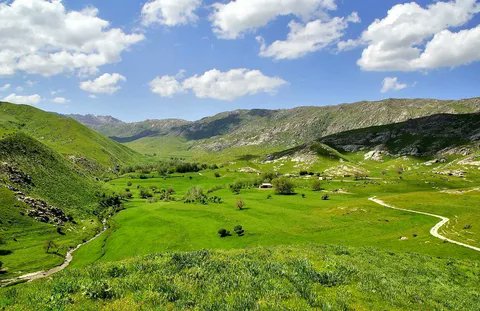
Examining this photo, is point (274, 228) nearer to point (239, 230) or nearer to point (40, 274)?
point (239, 230)

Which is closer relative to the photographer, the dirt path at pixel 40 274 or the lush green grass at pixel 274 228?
the dirt path at pixel 40 274

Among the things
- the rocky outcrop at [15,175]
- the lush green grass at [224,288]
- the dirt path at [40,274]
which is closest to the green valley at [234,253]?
the lush green grass at [224,288]

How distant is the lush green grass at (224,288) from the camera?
19.5 m

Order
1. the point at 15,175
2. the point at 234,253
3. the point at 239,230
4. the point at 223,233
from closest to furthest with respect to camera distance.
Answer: the point at 234,253 → the point at 223,233 → the point at 239,230 → the point at 15,175

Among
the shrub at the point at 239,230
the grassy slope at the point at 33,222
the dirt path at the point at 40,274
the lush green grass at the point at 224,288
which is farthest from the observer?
the shrub at the point at 239,230

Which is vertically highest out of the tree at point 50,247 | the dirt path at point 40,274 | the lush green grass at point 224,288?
the lush green grass at point 224,288

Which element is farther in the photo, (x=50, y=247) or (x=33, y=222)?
(x=33, y=222)

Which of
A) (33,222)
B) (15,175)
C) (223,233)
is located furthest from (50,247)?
(223,233)

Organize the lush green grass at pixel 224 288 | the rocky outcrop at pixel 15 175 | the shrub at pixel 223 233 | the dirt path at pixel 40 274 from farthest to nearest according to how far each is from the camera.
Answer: the rocky outcrop at pixel 15 175 → the shrub at pixel 223 233 → the dirt path at pixel 40 274 → the lush green grass at pixel 224 288

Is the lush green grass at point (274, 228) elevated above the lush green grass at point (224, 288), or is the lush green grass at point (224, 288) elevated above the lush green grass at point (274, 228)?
the lush green grass at point (224, 288)

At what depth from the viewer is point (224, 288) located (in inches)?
866

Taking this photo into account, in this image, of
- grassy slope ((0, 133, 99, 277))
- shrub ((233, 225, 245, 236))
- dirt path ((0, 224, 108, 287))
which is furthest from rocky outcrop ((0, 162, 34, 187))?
shrub ((233, 225, 245, 236))

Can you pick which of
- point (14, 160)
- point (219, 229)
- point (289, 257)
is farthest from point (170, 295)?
point (14, 160)

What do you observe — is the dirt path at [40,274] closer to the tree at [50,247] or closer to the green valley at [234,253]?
the green valley at [234,253]
